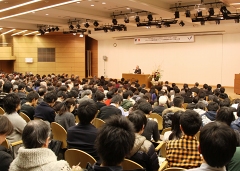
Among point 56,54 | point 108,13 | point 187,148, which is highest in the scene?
point 108,13

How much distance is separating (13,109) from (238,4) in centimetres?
802

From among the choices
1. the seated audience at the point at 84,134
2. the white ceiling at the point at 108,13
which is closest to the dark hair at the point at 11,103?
the seated audience at the point at 84,134

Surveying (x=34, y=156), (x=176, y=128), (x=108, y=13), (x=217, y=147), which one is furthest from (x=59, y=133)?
(x=108, y=13)

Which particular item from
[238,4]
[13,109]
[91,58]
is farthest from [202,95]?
A: [91,58]

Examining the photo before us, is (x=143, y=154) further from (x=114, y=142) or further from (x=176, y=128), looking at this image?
(x=114, y=142)

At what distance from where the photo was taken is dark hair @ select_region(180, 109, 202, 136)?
8.80ft

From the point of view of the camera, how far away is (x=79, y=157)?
2.72m

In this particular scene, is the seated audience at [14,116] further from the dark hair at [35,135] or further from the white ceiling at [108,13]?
the white ceiling at [108,13]

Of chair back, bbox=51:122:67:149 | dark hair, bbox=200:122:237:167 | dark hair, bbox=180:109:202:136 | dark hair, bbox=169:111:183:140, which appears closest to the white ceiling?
chair back, bbox=51:122:67:149

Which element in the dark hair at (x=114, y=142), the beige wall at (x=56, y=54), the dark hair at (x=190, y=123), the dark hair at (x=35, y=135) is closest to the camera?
the dark hair at (x=114, y=142)

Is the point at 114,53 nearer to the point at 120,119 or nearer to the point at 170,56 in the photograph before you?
the point at 170,56

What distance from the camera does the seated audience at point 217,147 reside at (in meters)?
1.53

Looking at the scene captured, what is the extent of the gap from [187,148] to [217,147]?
110cm

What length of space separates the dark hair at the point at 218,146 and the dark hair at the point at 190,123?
1.08 m
